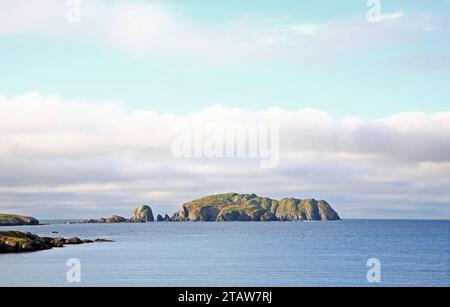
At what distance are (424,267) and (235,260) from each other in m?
42.5

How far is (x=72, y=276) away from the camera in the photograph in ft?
277

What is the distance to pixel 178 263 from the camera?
368 feet
